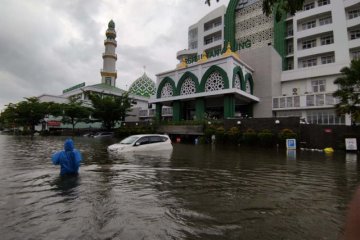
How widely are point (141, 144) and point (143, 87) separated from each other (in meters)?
57.5

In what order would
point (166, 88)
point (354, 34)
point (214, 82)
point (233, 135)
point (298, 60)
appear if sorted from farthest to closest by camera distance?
point (166, 88)
point (298, 60)
point (214, 82)
point (354, 34)
point (233, 135)

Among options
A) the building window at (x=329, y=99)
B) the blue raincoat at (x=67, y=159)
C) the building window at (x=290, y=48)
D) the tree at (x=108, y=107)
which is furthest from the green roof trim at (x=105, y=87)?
the blue raincoat at (x=67, y=159)

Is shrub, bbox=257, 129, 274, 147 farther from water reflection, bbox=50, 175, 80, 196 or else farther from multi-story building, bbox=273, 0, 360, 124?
water reflection, bbox=50, 175, 80, 196

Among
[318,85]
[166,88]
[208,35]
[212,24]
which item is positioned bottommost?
[318,85]

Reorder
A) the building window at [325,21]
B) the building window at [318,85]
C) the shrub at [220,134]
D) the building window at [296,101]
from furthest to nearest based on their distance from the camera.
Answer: the building window at [325,21]
the building window at [318,85]
the building window at [296,101]
the shrub at [220,134]

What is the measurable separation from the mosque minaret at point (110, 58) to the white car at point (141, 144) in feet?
177

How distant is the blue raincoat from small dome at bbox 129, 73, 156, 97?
6270cm

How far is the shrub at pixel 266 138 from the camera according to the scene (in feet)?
79.3

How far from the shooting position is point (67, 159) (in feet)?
26.6

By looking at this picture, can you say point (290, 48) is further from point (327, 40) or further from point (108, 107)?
point (108, 107)

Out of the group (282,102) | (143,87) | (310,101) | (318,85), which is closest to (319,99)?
(310,101)

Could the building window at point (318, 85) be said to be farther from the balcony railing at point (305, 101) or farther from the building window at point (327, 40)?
the building window at point (327, 40)

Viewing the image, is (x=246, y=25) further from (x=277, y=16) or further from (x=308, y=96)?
(x=277, y=16)

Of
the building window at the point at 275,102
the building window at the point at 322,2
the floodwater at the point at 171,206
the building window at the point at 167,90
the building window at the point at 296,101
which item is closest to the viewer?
the floodwater at the point at 171,206
